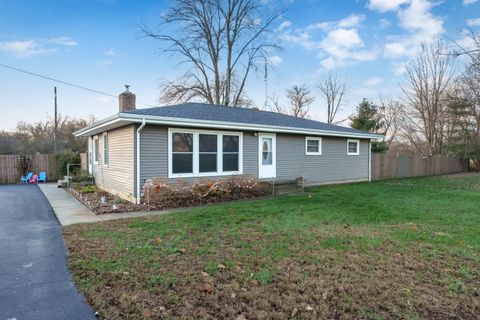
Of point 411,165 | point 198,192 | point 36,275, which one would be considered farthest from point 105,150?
point 411,165

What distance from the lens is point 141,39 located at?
22.6 m

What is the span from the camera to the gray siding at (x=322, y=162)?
39.3 ft

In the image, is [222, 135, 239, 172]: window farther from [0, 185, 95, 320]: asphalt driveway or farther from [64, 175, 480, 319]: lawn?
[0, 185, 95, 320]: asphalt driveway

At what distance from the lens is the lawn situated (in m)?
2.75

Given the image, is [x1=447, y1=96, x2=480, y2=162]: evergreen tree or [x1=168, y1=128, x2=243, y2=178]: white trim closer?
[x1=168, y1=128, x2=243, y2=178]: white trim

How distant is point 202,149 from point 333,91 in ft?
90.1

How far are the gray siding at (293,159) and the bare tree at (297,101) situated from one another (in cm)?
1943

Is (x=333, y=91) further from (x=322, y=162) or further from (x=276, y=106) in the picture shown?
(x=322, y=162)

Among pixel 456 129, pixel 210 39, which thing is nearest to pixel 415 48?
pixel 456 129

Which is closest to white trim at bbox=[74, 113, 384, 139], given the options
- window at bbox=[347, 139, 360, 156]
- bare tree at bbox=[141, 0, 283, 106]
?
window at bbox=[347, 139, 360, 156]

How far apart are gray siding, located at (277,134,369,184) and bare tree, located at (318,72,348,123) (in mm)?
18684

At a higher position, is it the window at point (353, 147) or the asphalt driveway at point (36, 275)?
the window at point (353, 147)

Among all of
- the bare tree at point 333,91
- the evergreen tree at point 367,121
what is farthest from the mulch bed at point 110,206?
the bare tree at point 333,91

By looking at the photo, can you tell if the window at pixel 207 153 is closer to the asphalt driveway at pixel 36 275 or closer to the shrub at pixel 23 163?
the asphalt driveway at pixel 36 275
